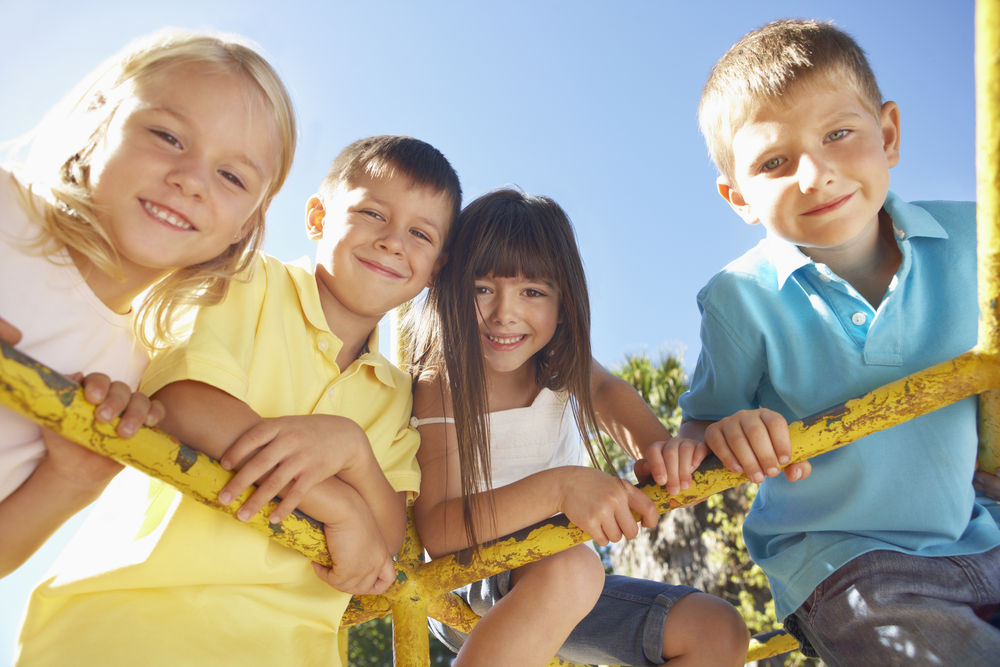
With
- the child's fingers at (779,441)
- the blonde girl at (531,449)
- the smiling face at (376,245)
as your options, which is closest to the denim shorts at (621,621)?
the blonde girl at (531,449)

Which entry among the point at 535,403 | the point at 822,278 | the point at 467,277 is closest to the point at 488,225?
the point at 467,277

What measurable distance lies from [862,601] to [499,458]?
40.4 inches

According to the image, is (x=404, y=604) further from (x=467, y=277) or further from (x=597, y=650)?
(x=467, y=277)

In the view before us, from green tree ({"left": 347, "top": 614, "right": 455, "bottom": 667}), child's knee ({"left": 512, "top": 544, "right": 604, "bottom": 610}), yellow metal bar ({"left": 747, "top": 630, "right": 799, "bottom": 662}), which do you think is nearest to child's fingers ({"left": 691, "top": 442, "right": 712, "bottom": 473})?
child's knee ({"left": 512, "top": 544, "right": 604, "bottom": 610})

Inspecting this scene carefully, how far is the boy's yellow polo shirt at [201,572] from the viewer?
1.18 meters

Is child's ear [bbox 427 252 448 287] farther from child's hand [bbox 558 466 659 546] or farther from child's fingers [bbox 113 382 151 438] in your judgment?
child's fingers [bbox 113 382 151 438]

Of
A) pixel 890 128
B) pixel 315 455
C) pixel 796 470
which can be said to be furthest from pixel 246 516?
pixel 890 128

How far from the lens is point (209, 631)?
1218 millimetres

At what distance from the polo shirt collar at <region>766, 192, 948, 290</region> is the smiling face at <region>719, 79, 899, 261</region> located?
0.04 m

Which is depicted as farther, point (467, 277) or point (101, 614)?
point (467, 277)

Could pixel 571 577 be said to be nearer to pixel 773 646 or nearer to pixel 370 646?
pixel 773 646

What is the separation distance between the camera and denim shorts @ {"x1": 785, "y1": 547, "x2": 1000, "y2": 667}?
4.07 ft

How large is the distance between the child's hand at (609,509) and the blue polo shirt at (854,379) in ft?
1.60

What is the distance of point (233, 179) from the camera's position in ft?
4.59
